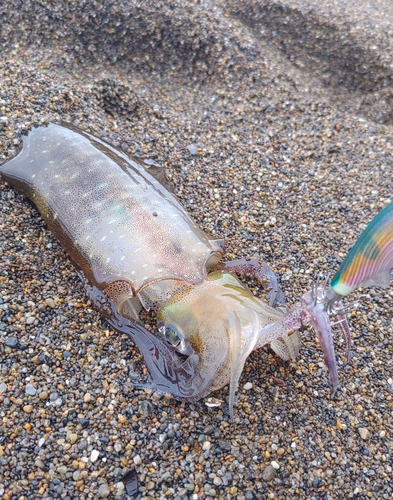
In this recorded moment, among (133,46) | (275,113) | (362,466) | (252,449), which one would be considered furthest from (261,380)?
(133,46)

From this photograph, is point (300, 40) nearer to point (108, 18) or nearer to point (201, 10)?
point (201, 10)

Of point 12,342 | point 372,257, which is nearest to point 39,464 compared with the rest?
point 12,342

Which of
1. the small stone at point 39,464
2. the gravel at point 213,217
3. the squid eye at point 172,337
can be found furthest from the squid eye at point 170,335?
the small stone at point 39,464

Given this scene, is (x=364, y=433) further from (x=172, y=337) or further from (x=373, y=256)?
(x=373, y=256)

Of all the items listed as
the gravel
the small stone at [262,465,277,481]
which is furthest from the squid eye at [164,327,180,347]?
the small stone at [262,465,277,481]

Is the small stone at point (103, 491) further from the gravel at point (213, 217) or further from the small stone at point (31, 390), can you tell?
the small stone at point (31, 390)

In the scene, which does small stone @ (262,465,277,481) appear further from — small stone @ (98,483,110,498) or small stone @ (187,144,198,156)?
small stone @ (187,144,198,156)
